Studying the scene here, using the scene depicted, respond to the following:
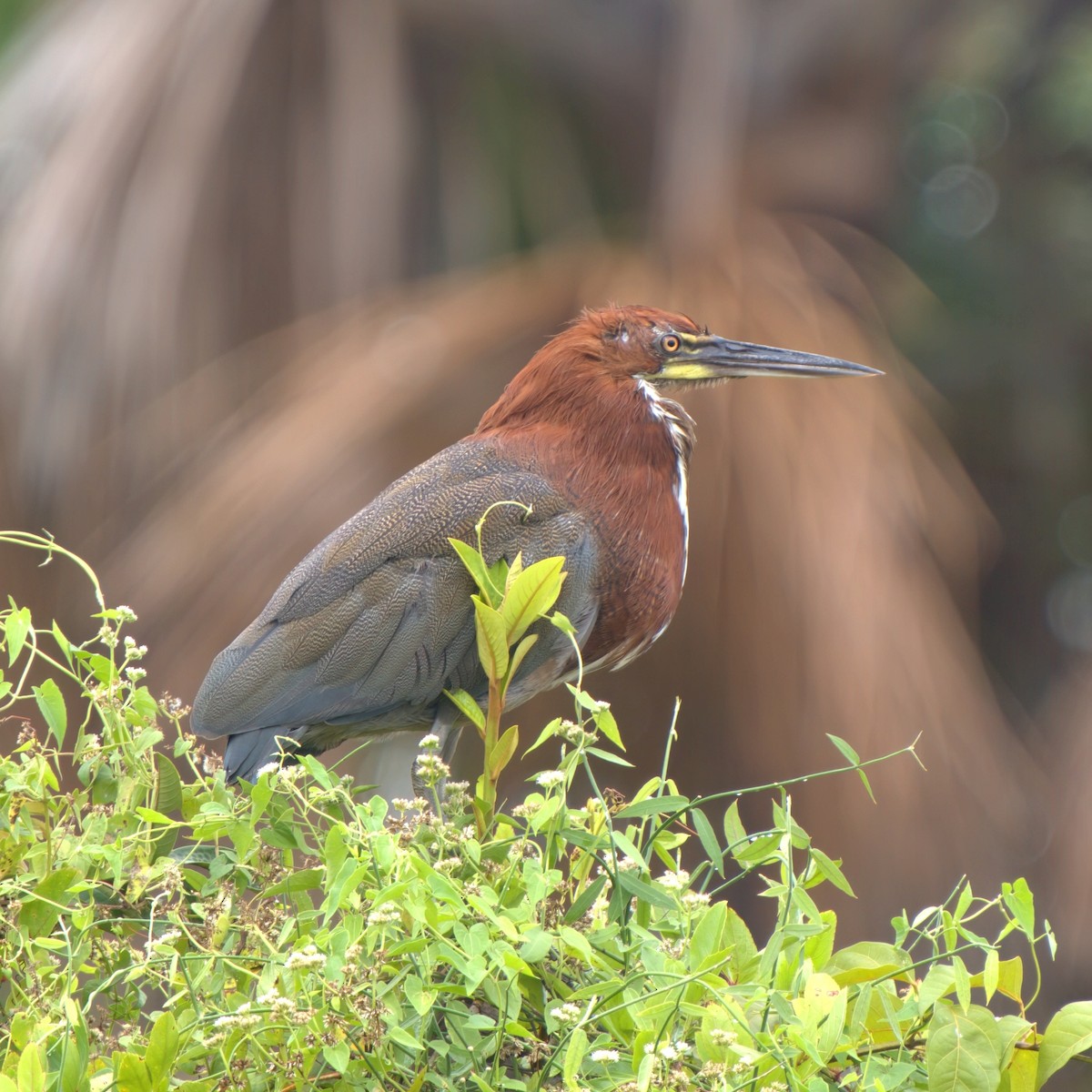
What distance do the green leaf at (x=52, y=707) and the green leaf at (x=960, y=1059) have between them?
0.94 meters

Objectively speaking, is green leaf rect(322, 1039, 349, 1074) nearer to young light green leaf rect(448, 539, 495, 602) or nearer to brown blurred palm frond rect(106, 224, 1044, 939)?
young light green leaf rect(448, 539, 495, 602)

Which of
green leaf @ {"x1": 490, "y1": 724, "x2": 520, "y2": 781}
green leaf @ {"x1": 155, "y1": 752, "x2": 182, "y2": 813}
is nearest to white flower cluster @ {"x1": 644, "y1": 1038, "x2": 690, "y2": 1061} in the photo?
green leaf @ {"x1": 490, "y1": 724, "x2": 520, "y2": 781}

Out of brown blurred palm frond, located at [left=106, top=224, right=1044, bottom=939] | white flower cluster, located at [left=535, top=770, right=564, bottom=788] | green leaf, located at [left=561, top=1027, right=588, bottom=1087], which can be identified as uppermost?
white flower cluster, located at [left=535, top=770, right=564, bottom=788]

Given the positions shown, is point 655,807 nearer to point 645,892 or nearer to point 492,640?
point 645,892

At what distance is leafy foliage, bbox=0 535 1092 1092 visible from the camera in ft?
4.15

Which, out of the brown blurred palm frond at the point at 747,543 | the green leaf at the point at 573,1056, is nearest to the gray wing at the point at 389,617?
the brown blurred palm frond at the point at 747,543

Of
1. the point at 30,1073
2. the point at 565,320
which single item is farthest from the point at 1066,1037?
the point at 565,320

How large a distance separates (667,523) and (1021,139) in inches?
149

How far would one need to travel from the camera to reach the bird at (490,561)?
8.54 feet

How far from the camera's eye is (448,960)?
1.28 metres

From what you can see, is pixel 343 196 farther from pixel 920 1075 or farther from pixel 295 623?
pixel 920 1075

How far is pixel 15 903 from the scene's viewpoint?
1471mm

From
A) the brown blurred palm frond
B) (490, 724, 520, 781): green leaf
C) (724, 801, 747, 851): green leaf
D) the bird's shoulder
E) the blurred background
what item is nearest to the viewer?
(724, 801, 747, 851): green leaf

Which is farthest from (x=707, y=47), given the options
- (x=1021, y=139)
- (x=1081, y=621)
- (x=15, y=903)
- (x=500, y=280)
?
(x=15, y=903)
